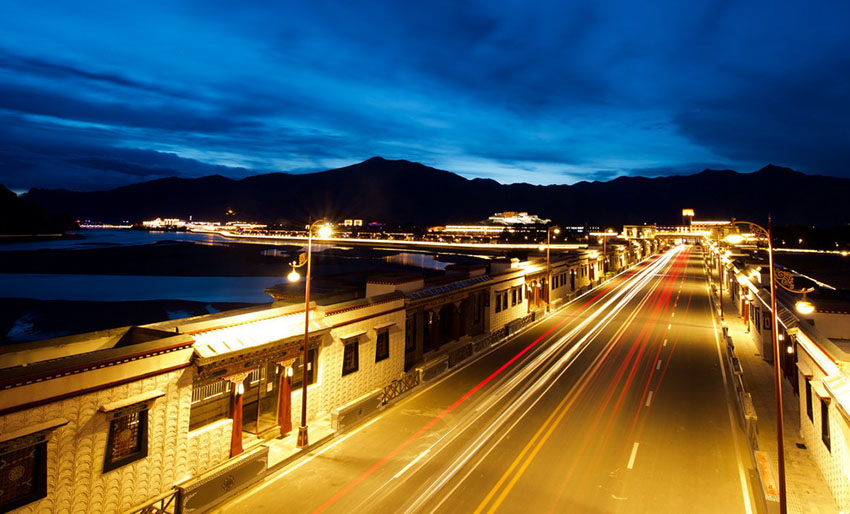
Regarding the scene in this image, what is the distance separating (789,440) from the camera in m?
19.0

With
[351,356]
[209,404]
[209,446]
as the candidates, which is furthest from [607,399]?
[209,404]

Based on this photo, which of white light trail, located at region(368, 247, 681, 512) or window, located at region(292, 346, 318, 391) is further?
window, located at region(292, 346, 318, 391)

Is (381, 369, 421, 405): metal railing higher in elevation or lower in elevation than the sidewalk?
higher

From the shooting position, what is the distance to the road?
1430 centimetres

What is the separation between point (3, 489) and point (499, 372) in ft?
73.3

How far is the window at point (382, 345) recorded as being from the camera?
2541 centimetres

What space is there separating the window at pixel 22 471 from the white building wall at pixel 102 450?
0.48ft

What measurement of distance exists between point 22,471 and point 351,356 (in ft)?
45.1

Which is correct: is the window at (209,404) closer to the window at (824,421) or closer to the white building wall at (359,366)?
the white building wall at (359,366)

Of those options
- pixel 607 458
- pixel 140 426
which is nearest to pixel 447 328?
pixel 607 458

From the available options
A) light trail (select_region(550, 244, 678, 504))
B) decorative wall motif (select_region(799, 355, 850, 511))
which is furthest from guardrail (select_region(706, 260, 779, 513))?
light trail (select_region(550, 244, 678, 504))

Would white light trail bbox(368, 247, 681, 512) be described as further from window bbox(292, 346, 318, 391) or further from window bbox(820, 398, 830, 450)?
window bbox(820, 398, 830, 450)

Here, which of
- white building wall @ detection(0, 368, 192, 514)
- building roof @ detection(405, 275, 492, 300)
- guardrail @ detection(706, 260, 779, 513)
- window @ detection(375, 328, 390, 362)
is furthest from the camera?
building roof @ detection(405, 275, 492, 300)

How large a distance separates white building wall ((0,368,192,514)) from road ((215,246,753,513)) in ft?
8.57
